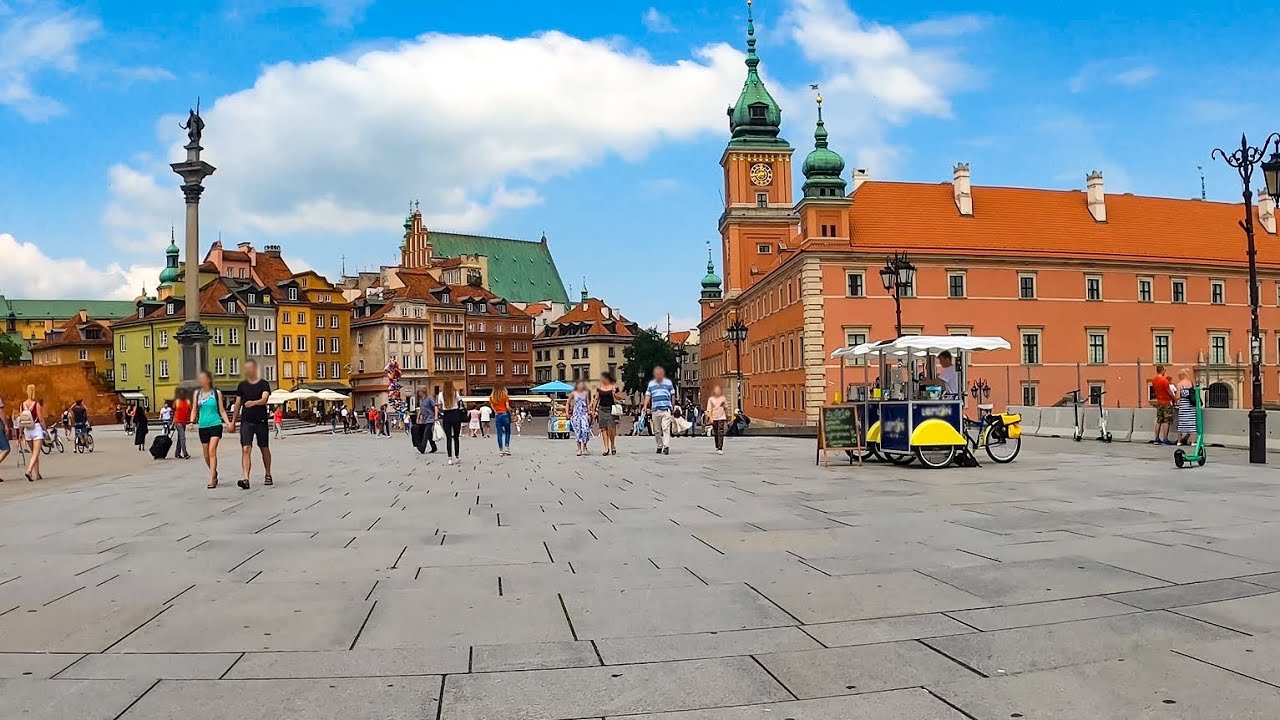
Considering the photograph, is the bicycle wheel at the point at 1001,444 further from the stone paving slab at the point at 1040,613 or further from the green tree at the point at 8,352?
the green tree at the point at 8,352

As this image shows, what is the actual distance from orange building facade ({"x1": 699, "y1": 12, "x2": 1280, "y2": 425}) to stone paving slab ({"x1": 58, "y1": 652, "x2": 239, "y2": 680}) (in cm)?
5170

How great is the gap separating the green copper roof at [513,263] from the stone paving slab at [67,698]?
14024cm

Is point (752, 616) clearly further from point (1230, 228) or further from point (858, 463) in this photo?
point (1230, 228)

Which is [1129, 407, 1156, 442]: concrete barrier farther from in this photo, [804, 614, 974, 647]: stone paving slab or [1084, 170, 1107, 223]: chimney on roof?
[1084, 170, 1107, 223]: chimney on roof

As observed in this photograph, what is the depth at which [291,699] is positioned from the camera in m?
4.68

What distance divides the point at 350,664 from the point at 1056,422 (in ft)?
90.2

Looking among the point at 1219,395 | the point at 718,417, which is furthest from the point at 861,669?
the point at 1219,395

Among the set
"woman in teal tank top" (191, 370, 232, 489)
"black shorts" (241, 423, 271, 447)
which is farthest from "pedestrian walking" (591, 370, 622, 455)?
"woman in teal tank top" (191, 370, 232, 489)

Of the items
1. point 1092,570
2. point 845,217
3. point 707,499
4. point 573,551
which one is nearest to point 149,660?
point 573,551

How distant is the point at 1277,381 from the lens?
212 feet

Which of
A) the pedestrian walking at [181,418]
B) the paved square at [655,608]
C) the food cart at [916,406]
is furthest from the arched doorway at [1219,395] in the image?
the pedestrian walking at [181,418]

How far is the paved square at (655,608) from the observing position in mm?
4680

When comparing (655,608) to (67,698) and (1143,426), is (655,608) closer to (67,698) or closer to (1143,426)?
(67,698)

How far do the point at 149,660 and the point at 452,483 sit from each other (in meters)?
10.6
